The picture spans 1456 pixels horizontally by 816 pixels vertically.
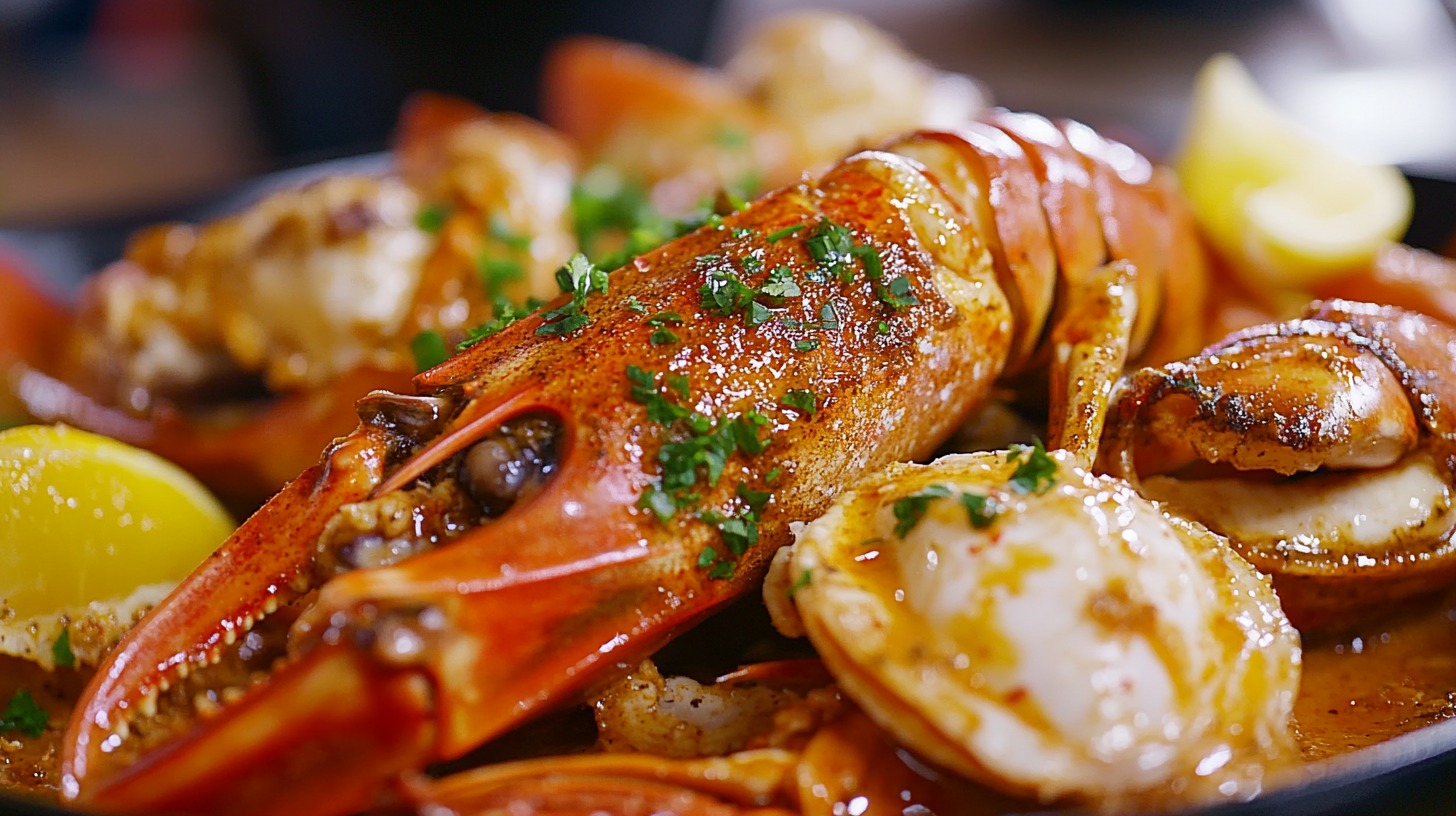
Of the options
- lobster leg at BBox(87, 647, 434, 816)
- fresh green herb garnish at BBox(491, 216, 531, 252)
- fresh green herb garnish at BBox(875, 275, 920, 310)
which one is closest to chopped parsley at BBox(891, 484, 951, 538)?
fresh green herb garnish at BBox(875, 275, 920, 310)


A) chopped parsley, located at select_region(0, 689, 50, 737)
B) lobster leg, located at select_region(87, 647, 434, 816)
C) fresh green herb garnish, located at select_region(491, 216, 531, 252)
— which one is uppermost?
lobster leg, located at select_region(87, 647, 434, 816)

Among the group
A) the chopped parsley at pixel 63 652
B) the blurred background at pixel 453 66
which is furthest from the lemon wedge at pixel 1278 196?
the chopped parsley at pixel 63 652

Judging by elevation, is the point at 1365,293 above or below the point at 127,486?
above

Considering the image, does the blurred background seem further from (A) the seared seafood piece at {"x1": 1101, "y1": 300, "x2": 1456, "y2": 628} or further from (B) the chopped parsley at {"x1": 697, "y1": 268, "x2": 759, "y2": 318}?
(B) the chopped parsley at {"x1": 697, "y1": 268, "x2": 759, "y2": 318}

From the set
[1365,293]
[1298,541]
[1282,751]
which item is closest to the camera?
[1282,751]

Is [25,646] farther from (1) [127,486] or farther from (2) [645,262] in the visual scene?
(2) [645,262]

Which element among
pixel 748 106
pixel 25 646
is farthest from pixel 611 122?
pixel 25 646
